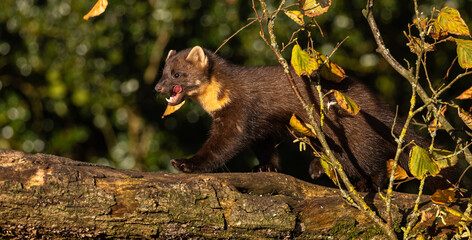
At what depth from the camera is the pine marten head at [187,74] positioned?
523cm

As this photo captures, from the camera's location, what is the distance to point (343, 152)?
4.82m

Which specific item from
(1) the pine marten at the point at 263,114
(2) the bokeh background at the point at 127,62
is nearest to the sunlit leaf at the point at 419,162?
(1) the pine marten at the point at 263,114

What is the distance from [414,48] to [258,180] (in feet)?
3.82

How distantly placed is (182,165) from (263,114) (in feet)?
2.44

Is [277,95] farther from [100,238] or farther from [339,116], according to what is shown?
[100,238]

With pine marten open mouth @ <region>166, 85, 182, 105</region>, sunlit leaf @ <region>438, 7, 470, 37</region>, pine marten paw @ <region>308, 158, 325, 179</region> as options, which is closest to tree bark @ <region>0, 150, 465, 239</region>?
sunlit leaf @ <region>438, 7, 470, 37</region>

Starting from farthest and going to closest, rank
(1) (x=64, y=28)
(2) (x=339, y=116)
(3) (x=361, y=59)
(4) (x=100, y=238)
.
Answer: (3) (x=361, y=59) < (1) (x=64, y=28) < (2) (x=339, y=116) < (4) (x=100, y=238)

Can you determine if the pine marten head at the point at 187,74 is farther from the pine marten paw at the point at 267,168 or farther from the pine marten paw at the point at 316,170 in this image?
the pine marten paw at the point at 316,170

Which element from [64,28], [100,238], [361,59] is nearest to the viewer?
[100,238]

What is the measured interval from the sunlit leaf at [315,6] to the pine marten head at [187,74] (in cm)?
211

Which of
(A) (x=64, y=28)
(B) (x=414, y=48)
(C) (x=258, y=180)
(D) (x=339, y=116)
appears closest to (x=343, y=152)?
(D) (x=339, y=116)

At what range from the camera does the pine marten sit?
4789 millimetres

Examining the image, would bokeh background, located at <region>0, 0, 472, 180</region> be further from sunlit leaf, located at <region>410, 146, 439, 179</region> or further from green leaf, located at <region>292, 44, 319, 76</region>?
sunlit leaf, located at <region>410, 146, 439, 179</region>

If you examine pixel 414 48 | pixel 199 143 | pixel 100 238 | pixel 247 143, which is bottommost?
pixel 199 143
